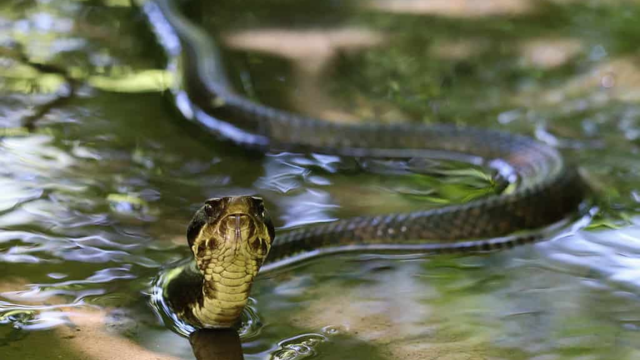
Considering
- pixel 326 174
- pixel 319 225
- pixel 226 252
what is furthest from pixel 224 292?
pixel 326 174

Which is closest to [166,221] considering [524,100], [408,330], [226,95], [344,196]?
[344,196]

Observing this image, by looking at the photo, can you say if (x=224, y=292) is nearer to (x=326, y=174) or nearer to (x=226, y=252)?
(x=226, y=252)

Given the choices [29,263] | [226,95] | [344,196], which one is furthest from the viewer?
[226,95]

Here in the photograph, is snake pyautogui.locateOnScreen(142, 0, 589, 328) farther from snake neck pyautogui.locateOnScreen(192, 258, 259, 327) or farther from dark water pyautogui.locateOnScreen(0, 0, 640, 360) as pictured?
dark water pyautogui.locateOnScreen(0, 0, 640, 360)

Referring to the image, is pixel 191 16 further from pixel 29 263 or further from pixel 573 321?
pixel 573 321

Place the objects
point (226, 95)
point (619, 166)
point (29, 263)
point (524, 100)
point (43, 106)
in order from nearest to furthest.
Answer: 1. point (29, 263)
2. point (619, 166)
3. point (43, 106)
4. point (226, 95)
5. point (524, 100)

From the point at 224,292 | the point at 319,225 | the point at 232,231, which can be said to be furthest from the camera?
the point at 319,225
